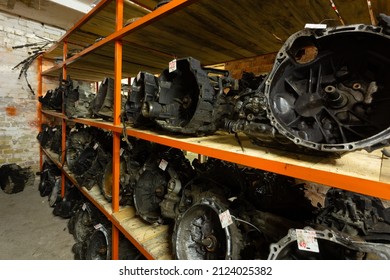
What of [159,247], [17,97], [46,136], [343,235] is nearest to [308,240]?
[343,235]

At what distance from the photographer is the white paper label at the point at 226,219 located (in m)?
0.76

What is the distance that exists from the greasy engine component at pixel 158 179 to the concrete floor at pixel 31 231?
1206mm

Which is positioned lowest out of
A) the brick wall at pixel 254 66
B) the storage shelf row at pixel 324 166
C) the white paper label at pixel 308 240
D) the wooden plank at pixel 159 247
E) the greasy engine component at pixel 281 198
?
the wooden plank at pixel 159 247

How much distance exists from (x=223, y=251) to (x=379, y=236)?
21.4 inches

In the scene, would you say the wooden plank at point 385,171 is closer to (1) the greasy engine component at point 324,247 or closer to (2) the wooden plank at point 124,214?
(1) the greasy engine component at point 324,247

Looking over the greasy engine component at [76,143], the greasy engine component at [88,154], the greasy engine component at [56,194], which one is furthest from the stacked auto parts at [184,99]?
the greasy engine component at [56,194]

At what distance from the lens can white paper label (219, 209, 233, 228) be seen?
759 millimetres

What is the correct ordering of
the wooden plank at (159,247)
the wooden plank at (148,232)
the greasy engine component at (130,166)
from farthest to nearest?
the greasy engine component at (130,166) < the wooden plank at (148,232) < the wooden plank at (159,247)

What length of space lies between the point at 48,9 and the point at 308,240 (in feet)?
14.3

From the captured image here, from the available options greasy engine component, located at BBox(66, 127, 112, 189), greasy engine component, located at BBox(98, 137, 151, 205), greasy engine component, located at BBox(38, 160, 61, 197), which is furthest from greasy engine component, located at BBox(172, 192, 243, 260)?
greasy engine component, located at BBox(38, 160, 61, 197)

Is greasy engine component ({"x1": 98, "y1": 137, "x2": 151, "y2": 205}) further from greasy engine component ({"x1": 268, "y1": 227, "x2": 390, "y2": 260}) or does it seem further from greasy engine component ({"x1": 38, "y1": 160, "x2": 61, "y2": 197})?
greasy engine component ({"x1": 38, "y1": 160, "x2": 61, "y2": 197})

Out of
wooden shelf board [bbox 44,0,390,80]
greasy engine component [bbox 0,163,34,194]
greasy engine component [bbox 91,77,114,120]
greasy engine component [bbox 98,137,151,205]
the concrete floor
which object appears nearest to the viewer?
wooden shelf board [bbox 44,0,390,80]

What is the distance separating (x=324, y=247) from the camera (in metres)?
0.64
